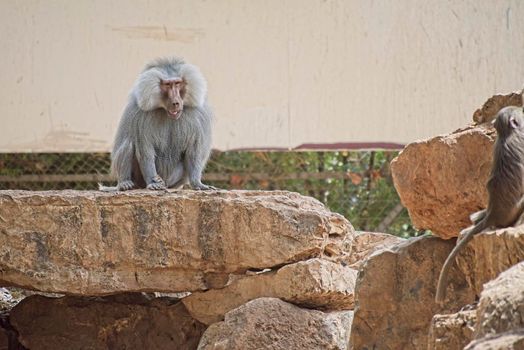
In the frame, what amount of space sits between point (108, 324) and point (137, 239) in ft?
3.18

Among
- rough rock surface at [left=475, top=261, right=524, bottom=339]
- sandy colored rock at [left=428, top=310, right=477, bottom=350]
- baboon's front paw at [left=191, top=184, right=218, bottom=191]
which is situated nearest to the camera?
rough rock surface at [left=475, top=261, right=524, bottom=339]

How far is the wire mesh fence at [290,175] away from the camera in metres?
8.83

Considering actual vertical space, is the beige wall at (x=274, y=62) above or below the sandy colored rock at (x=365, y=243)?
above

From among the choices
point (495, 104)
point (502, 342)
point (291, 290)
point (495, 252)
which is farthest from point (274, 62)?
point (502, 342)

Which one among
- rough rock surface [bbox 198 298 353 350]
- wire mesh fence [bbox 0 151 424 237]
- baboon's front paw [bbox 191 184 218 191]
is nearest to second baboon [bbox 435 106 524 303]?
rough rock surface [bbox 198 298 353 350]

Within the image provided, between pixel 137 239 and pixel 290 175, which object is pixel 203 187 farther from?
pixel 290 175

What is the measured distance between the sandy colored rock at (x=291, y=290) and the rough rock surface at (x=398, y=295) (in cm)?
92

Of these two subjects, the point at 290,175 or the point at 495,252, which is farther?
the point at 290,175

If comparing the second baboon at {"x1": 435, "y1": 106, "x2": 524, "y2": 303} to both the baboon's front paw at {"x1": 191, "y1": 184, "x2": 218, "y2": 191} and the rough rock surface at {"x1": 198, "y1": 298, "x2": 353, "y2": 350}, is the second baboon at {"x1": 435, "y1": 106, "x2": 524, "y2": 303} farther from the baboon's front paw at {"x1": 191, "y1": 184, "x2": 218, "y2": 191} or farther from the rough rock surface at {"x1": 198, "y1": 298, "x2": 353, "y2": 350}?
the baboon's front paw at {"x1": 191, "y1": 184, "x2": 218, "y2": 191}

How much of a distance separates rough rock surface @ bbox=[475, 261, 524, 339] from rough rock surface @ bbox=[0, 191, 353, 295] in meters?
3.03

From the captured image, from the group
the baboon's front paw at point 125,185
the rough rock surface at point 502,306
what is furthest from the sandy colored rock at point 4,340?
the rough rock surface at point 502,306

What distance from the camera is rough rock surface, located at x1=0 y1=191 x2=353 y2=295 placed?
6551mm

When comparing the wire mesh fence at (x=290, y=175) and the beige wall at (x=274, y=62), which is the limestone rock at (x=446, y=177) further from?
the wire mesh fence at (x=290, y=175)

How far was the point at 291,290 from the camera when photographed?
6469mm
